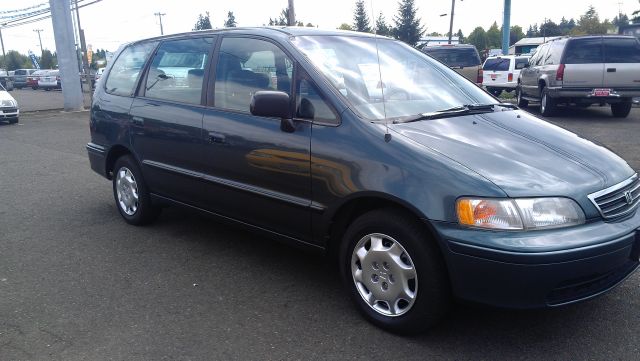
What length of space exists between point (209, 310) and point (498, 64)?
19.7m

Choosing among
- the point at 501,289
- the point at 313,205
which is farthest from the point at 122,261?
the point at 501,289

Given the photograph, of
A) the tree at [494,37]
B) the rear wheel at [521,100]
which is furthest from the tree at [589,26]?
the rear wheel at [521,100]

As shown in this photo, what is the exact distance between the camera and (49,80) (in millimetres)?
41094

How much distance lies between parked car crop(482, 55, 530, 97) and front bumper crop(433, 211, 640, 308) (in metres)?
18.6

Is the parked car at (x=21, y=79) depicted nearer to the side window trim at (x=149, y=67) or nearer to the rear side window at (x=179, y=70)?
the side window trim at (x=149, y=67)

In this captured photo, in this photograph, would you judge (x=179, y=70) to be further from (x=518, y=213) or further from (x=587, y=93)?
(x=587, y=93)

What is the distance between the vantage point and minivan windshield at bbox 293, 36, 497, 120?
11.2ft

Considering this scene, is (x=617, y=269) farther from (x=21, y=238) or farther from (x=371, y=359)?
(x=21, y=238)

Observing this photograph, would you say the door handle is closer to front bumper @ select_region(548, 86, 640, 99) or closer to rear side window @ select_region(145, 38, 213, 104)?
rear side window @ select_region(145, 38, 213, 104)

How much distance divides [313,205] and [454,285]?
100 centimetres

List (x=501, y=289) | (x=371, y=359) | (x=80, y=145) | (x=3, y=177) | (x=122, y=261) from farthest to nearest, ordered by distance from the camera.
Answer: (x=80, y=145), (x=3, y=177), (x=122, y=261), (x=371, y=359), (x=501, y=289)

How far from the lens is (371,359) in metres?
2.82

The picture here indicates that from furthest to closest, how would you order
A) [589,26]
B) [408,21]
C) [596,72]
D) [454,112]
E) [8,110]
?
1. [589,26]
2. [408,21]
3. [8,110]
4. [596,72]
5. [454,112]

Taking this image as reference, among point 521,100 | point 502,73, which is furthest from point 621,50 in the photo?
point 502,73
